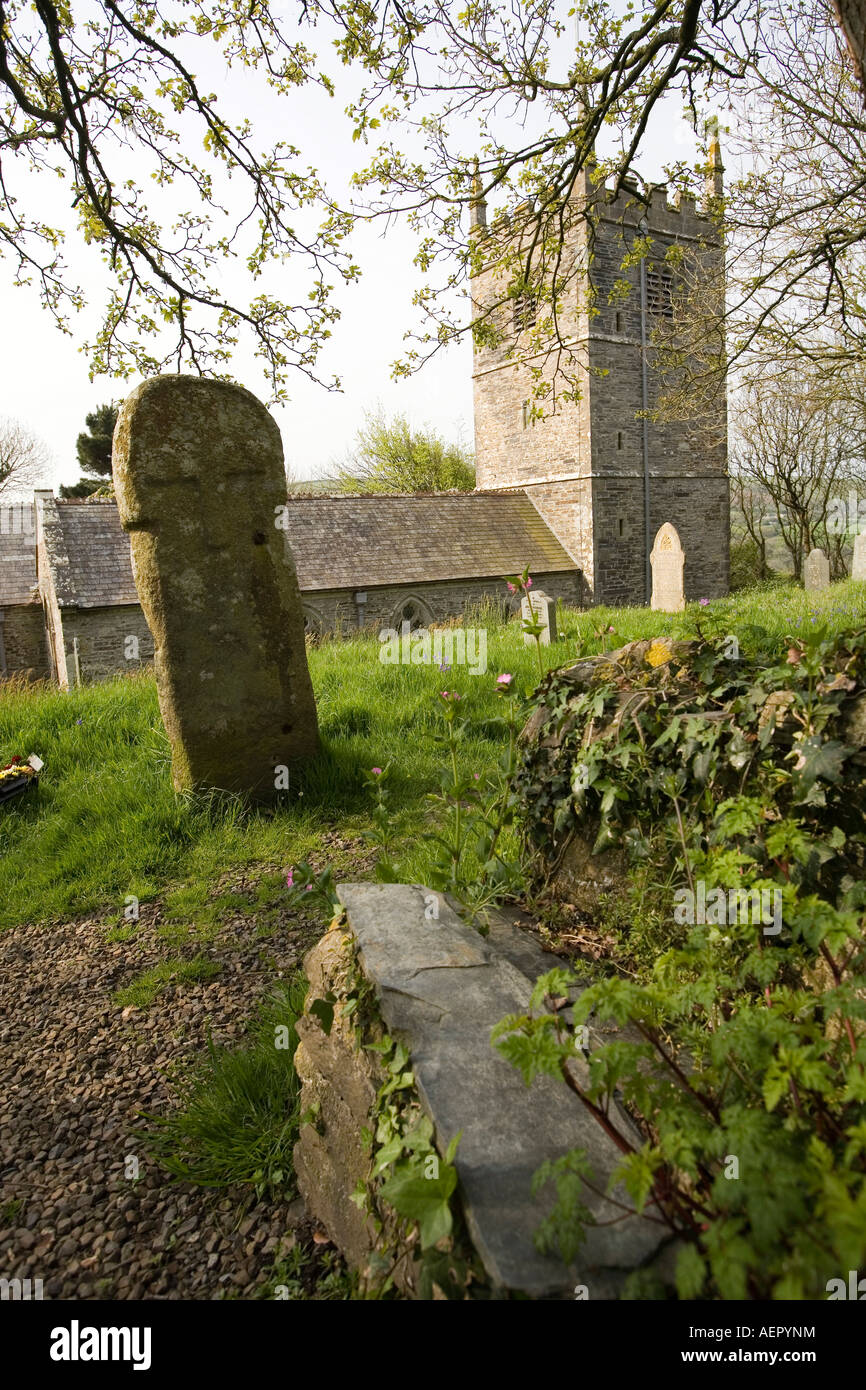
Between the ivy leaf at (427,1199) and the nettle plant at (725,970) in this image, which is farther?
the ivy leaf at (427,1199)

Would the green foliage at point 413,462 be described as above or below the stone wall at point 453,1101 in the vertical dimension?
above

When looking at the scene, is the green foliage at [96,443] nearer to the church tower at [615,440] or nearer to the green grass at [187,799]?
the church tower at [615,440]

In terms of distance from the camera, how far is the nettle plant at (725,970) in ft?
3.92

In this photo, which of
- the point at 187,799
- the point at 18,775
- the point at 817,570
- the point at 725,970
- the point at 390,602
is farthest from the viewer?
the point at 390,602

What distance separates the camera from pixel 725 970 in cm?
233

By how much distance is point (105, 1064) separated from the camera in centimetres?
283

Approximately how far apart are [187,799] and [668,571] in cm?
1321

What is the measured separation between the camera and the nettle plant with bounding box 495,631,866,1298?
1.20 metres

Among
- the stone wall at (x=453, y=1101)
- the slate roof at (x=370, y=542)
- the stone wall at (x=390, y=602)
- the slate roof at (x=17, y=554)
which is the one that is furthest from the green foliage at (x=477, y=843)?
the slate roof at (x=17, y=554)

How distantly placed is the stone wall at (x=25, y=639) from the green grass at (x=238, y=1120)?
22.7 meters

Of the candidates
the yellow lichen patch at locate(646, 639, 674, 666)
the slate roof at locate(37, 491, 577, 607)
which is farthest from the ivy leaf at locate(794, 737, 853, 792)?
the slate roof at locate(37, 491, 577, 607)

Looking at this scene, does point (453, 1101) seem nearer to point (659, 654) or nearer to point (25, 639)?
point (659, 654)

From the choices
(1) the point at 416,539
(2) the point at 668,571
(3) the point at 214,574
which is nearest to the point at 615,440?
(1) the point at 416,539
